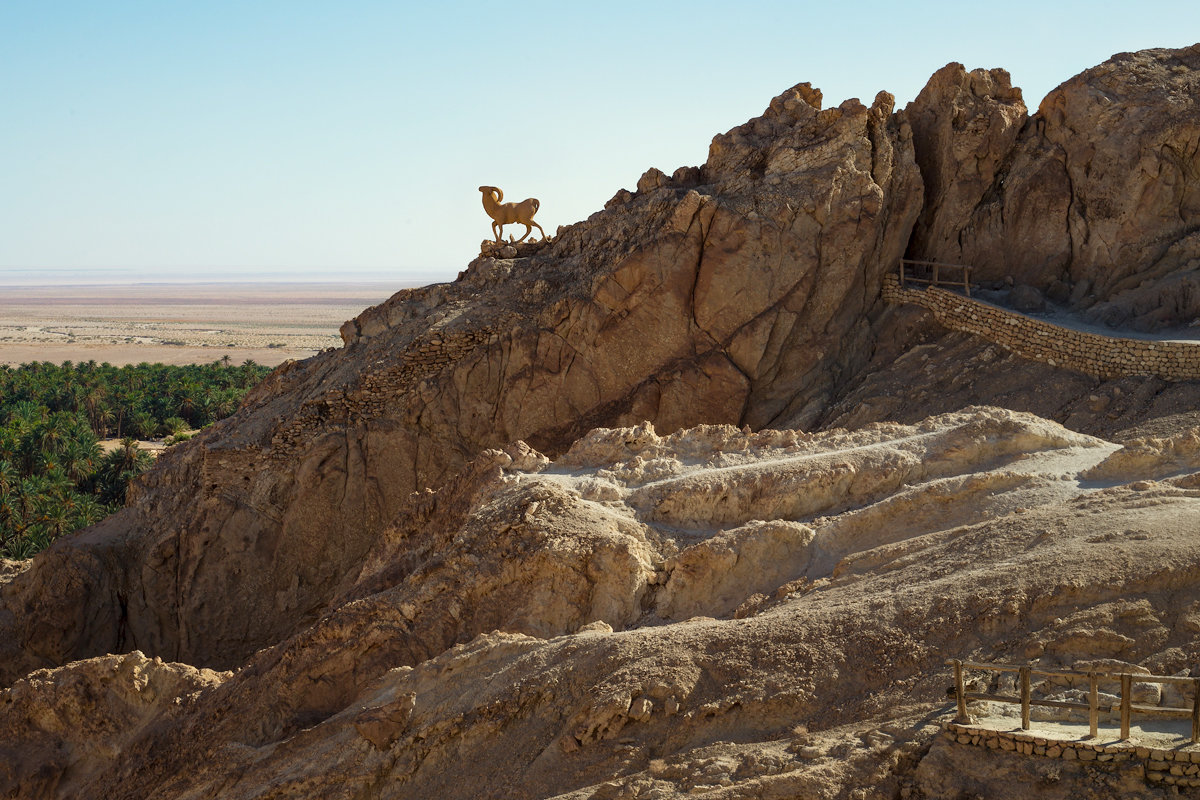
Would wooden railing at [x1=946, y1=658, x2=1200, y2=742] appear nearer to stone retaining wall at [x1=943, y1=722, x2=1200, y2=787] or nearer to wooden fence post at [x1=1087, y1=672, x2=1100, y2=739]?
wooden fence post at [x1=1087, y1=672, x2=1100, y2=739]

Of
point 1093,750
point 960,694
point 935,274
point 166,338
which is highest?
point 935,274

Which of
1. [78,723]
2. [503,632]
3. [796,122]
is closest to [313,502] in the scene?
[78,723]

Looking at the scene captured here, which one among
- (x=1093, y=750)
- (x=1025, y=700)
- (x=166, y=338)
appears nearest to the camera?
(x=1093, y=750)

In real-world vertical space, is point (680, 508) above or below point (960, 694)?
above

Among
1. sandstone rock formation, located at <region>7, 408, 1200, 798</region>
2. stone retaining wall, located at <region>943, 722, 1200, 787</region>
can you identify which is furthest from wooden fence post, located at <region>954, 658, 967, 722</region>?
sandstone rock formation, located at <region>7, 408, 1200, 798</region>

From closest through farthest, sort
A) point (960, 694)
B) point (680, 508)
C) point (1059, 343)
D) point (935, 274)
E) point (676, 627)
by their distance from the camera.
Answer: point (960, 694)
point (676, 627)
point (680, 508)
point (1059, 343)
point (935, 274)

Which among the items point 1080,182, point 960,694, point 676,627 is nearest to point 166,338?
point 1080,182

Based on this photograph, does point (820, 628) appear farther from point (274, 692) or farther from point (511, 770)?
point (274, 692)

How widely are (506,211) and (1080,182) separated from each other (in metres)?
12.0

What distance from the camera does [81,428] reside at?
44.7 meters

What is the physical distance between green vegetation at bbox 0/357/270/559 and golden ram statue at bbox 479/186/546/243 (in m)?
16.1

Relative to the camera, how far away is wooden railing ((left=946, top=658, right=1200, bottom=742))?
7.45m

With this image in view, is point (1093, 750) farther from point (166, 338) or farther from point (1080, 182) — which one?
point (166, 338)

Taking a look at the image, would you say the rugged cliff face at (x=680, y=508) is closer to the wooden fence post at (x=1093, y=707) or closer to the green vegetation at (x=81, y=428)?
the wooden fence post at (x=1093, y=707)
